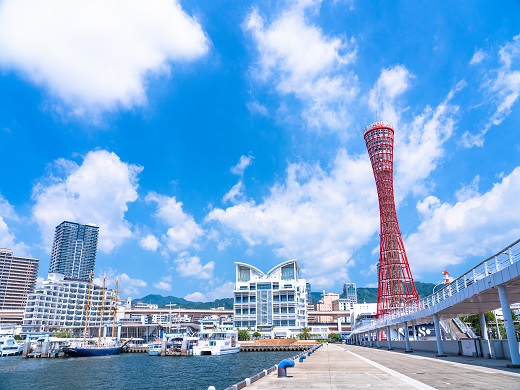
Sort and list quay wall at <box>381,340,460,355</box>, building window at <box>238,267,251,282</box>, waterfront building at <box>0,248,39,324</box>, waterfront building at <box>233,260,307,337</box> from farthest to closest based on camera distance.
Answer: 1. waterfront building at <box>0,248,39,324</box>
2. building window at <box>238,267,251,282</box>
3. waterfront building at <box>233,260,307,337</box>
4. quay wall at <box>381,340,460,355</box>

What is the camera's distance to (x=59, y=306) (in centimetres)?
14388

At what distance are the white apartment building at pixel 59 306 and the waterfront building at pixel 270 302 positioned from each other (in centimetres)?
4369

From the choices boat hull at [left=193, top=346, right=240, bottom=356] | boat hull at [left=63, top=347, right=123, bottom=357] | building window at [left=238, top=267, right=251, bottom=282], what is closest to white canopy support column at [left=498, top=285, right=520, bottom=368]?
boat hull at [left=193, top=346, right=240, bottom=356]

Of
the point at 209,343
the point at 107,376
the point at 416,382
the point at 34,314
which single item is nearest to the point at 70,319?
the point at 34,314

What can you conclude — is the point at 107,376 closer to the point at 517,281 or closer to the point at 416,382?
the point at 416,382

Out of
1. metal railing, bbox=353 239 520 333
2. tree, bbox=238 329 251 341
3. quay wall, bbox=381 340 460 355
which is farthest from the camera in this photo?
tree, bbox=238 329 251 341

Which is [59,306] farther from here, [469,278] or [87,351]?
[469,278]

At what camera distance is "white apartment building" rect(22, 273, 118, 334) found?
5320 inches

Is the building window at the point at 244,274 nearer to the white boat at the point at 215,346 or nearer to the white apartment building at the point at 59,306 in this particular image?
the white apartment building at the point at 59,306

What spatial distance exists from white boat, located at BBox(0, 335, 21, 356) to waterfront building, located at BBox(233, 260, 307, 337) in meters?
61.4

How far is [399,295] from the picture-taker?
71.2m

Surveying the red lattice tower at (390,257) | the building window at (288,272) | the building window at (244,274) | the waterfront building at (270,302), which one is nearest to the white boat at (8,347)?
the waterfront building at (270,302)

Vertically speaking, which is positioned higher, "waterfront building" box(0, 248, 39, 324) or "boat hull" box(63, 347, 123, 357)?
"waterfront building" box(0, 248, 39, 324)

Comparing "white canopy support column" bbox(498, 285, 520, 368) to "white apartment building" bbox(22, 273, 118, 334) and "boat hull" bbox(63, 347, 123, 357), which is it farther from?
"white apartment building" bbox(22, 273, 118, 334)
